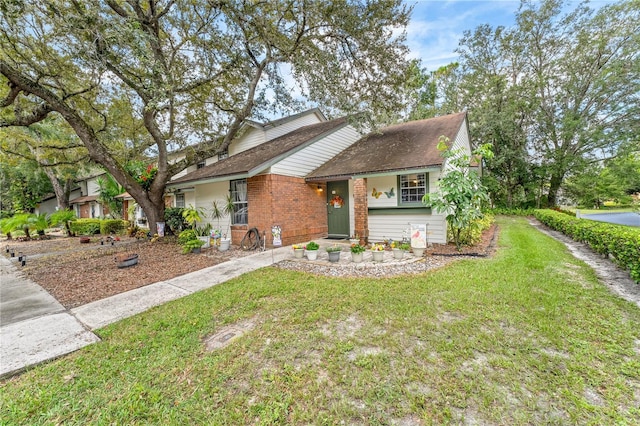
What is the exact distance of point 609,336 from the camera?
3029mm

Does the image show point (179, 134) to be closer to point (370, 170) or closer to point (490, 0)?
point (370, 170)

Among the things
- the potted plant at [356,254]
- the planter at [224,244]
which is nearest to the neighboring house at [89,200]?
the planter at [224,244]

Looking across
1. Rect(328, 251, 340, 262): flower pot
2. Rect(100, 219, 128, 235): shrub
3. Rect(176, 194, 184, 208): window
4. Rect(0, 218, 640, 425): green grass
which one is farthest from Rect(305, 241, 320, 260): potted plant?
Rect(100, 219, 128, 235): shrub

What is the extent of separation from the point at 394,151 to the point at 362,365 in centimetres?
842

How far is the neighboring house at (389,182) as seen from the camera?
834 centimetres

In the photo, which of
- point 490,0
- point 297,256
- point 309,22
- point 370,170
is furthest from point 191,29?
point 490,0

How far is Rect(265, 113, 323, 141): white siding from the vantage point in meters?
13.6

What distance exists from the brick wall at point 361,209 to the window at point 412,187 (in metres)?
1.27

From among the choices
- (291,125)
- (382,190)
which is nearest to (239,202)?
(382,190)

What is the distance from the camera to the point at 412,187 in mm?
8781

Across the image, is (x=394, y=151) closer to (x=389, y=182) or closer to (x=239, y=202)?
(x=389, y=182)

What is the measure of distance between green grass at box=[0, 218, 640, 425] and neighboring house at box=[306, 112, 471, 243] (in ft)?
14.2

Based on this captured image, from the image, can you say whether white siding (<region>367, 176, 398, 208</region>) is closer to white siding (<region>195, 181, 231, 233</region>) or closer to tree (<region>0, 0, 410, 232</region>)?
tree (<region>0, 0, 410, 232</region>)

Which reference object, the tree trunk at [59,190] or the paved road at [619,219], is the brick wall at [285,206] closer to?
the paved road at [619,219]
